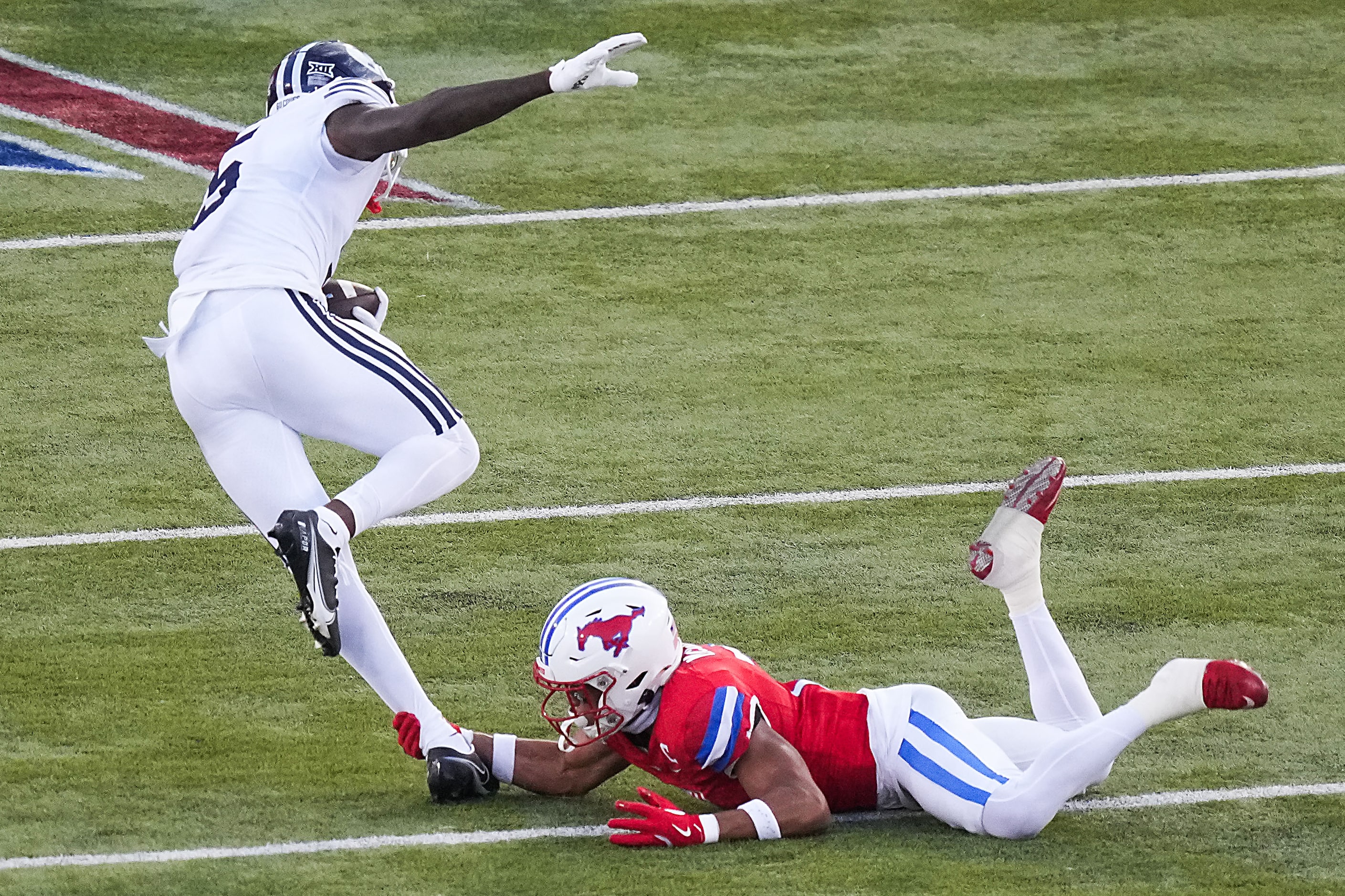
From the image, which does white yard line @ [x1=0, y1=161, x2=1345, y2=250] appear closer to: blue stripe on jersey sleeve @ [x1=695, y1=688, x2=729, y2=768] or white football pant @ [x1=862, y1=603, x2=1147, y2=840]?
white football pant @ [x1=862, y1=603, x2=1147, y2=840]

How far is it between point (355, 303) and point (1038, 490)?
1.88 m

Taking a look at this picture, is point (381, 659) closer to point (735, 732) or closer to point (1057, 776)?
point (735, 732)

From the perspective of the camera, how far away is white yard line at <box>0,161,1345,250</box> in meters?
9.06

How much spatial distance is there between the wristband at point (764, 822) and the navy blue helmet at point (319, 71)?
206 cm

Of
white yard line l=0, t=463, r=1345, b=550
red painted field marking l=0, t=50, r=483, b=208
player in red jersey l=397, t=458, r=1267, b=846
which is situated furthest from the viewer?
red painted field marking l=0, t=50, r=483, b=208

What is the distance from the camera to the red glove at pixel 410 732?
203 inches

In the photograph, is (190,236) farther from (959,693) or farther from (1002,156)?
(1002,156)

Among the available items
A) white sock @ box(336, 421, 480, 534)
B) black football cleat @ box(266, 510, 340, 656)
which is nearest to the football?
white sock @ box(336, 421, 480, 534)

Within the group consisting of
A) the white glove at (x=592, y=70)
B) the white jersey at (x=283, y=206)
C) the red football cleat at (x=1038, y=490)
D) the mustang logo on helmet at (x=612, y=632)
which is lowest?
the mustang logo on helmet at (x=612, y=632)

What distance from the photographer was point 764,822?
4691 millimetres

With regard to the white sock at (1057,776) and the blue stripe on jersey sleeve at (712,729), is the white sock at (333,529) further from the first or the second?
the white sock at (1057,776)

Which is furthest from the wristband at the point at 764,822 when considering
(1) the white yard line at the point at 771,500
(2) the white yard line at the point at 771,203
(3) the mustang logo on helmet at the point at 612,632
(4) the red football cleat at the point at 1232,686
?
(2) the white yard line at the point at 771,203

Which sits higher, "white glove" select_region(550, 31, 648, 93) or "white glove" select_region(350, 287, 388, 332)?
"white glove" select_region(550, 31, 648, 93)

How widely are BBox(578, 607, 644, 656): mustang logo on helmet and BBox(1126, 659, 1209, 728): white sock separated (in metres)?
1.16
